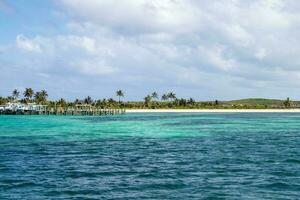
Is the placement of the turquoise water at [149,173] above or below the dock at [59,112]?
below

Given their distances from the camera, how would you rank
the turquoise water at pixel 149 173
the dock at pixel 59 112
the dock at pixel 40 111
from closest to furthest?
the turquoise water at pixel 149 173 → the dock at pixel 59 112 → the dock at pixel 40 111

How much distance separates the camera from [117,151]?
36750 millimetres

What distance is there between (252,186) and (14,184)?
35.5 feet

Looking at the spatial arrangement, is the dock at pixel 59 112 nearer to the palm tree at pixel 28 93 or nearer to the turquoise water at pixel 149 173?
the palm tree at pixel 28 93

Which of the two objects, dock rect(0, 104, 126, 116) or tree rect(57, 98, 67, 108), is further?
tree rect(57, 98, 67, 108)

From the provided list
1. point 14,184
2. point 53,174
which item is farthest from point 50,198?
point 53,174

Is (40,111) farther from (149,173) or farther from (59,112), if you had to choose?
(149,173)

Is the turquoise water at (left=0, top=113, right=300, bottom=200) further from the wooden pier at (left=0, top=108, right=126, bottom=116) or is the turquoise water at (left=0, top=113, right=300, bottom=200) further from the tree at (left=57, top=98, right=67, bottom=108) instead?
the tree at (left=57, top=98, right=67, bottom=108)

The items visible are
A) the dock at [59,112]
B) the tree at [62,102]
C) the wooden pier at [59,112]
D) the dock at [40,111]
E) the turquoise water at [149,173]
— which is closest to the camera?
the turquoise water at [149,173]

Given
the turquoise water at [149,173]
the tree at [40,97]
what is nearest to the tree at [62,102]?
the tree at [40,97]

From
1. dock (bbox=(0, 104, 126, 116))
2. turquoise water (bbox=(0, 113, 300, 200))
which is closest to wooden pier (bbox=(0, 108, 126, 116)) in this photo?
dock (bbox=(0, 104, 126, 116))

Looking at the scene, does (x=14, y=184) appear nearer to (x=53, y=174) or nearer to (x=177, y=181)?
(x=53, y=174)

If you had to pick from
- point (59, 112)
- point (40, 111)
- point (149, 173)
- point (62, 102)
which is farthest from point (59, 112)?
point (149, 173)

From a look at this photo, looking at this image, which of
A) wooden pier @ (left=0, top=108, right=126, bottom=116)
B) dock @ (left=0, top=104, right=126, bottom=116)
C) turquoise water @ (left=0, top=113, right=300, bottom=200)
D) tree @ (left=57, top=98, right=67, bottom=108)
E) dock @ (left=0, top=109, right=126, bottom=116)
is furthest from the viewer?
tree @ (left=57, top=98, right=67, bottom=108)
